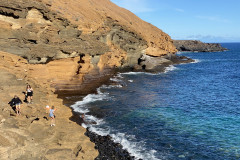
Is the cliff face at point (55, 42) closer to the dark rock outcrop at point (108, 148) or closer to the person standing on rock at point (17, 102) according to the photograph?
the person standing on rock at point (17, 102)

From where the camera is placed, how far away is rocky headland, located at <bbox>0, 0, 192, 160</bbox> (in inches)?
535

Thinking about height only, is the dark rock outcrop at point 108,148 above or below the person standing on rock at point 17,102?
below

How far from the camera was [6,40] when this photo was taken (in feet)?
85.1

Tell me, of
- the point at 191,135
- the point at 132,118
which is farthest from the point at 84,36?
the point at 191,135

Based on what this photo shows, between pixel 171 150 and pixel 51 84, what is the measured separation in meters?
19.2

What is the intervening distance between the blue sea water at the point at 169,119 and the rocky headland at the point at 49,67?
340 centimetres

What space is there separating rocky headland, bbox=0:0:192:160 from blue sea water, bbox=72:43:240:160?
3396 mm

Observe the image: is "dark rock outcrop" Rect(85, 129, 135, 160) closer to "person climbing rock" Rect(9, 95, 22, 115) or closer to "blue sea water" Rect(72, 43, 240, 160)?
"blue sea water" Rect(72, 43, 240, 160)

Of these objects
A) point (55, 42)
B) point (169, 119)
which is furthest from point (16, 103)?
point (55, 42)

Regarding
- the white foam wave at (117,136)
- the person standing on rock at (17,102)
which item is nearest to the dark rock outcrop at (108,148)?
the white foam wave at (117,136)

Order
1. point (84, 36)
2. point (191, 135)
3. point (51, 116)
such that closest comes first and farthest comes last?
point (51, 116)
point (191, 135)
point (84, 36)

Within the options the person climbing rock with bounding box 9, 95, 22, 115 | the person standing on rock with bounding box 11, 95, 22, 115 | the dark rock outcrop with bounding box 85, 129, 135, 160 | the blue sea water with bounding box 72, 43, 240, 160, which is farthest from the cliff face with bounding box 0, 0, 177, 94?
the dark rock outcrop with bounding box 85, 129, 135, 160

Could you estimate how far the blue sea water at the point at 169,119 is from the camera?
54.2 ft

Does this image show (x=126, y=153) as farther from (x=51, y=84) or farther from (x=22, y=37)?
(x=22, y=37)
